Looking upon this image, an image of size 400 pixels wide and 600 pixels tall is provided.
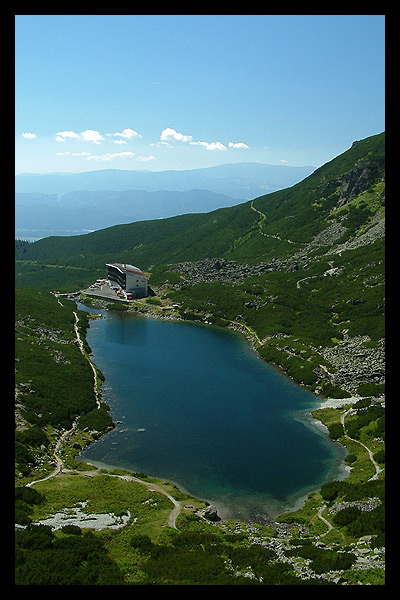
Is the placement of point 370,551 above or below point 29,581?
below

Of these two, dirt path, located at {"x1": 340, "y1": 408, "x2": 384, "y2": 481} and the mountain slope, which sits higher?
the mountain slope

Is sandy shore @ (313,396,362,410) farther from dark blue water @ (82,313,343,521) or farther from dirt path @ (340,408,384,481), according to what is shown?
dirt path @ (340,408,384,481)

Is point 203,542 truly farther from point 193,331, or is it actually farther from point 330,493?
point 193,331

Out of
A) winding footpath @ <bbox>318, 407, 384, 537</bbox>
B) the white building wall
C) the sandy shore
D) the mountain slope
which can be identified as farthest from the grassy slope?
the white building wall

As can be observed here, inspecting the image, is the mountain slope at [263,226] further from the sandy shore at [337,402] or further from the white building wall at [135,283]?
the sandy shore at [337,402]

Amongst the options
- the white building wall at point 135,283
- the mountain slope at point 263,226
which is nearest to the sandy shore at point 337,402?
the white building wall at point 135,283

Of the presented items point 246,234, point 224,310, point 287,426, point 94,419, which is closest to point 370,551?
point 287,426

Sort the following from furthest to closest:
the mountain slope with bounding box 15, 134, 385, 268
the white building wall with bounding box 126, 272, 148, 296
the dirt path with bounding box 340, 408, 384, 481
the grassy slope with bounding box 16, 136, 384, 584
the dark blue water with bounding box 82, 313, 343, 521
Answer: the mountain slope with bounding box 15, 134, 385, 268 < the white building wall with bounding box 126, 272, 148, 296 < the dark blue water with bounding box 82, 313, 343, 521 < the dirt path with bounding box 340, 408, 384, 481 < the grassy slope with bounding box 16, 136, 384, 584

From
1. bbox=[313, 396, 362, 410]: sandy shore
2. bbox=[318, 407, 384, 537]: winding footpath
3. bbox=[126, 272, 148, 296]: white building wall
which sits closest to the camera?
bbox=[318, 407, 384, 537]: winding footpath

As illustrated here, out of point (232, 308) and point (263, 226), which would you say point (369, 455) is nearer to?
point (232, 308)
